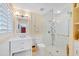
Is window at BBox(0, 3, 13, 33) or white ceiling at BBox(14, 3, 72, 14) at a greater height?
white ceiling at BBox(14, 3, 72, 14)

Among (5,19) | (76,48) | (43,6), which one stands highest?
(43,6)

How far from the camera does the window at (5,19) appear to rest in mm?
1211

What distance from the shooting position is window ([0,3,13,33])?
3.97ft

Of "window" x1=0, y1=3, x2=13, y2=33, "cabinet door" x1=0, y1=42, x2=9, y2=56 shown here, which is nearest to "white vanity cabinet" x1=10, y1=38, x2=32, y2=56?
"cabinet door" x1=0, y1=42, x2=9, y2=56

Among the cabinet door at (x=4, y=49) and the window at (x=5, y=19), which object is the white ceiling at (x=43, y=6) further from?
the cabinet door at (x=4, y=49)

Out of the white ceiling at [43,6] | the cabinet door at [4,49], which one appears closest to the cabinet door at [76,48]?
the white ceiling at [43,6]

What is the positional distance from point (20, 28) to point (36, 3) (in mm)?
332

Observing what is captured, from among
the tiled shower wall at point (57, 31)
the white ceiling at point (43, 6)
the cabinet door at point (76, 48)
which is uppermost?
the white ceiling at point (43, 6)

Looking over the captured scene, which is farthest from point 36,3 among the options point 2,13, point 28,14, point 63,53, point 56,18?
point 63,53

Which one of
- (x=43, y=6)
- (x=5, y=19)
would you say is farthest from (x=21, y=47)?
(x=43, y=6)

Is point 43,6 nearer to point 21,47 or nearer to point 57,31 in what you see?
point 57,31

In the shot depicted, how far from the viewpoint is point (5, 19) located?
1.21 metres

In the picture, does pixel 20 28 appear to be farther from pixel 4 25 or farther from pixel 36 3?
pixel 36 3

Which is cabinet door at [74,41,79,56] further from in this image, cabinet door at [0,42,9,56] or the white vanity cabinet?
cabinet door at [0,42,9,56]
